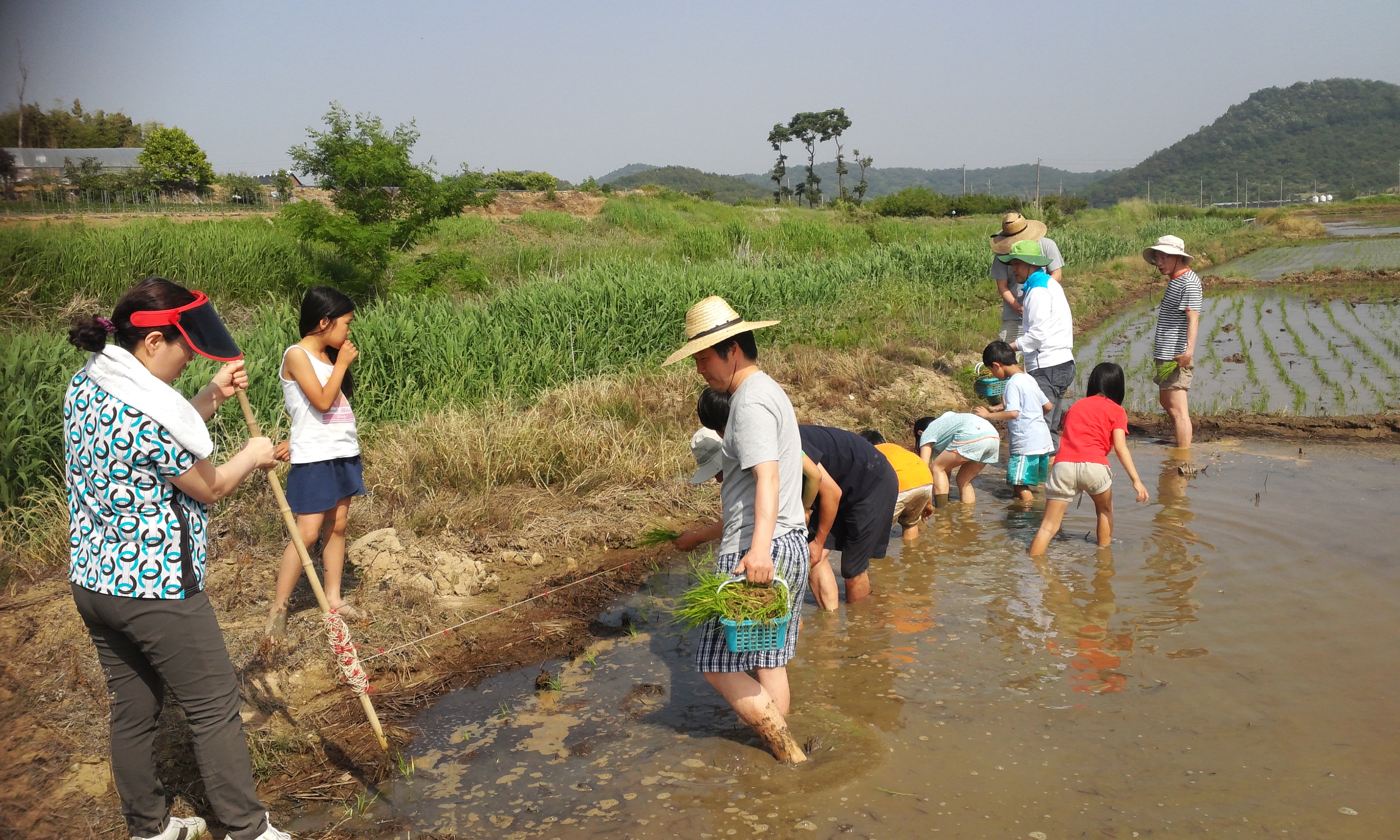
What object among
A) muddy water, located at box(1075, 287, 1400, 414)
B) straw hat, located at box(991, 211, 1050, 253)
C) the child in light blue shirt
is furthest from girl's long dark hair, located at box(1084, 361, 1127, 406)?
muddy water, located at box(1075, 287, 1400, 414)

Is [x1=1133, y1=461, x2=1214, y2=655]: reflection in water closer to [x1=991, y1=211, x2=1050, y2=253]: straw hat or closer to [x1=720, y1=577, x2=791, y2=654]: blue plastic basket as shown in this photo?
[x1=720, y1=577, x2=791, y2=654]: blue plastic basket

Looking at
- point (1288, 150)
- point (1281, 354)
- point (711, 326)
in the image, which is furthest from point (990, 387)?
point (1288, 150)

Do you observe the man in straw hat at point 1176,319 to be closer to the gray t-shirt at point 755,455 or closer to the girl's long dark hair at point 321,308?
the gray t-shirt at point 755,455

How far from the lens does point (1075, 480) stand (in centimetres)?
A: 507

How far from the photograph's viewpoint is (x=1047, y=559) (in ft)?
17.4

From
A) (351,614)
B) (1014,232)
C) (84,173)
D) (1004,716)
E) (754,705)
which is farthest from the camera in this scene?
(84,173)

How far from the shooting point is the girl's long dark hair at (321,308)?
3980mm

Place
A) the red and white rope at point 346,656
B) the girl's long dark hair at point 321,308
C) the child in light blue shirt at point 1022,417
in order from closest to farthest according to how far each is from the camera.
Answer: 1. the red and white rope at point 346,656
2. the girl's long dark hair at point 321,308
3. the child in light blue shirt at point 1022,417

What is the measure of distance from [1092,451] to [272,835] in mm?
4410

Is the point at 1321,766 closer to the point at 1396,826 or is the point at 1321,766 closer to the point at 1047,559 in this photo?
the point at 1396,826

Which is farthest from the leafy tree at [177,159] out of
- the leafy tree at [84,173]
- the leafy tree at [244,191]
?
the leafy tree at [84,173]

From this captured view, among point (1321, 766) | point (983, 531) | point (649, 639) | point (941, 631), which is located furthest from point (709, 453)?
point (983, 531)

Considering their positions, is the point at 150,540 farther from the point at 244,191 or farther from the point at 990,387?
the point at 244,191

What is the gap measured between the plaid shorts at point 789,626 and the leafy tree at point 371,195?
12.8 meters
